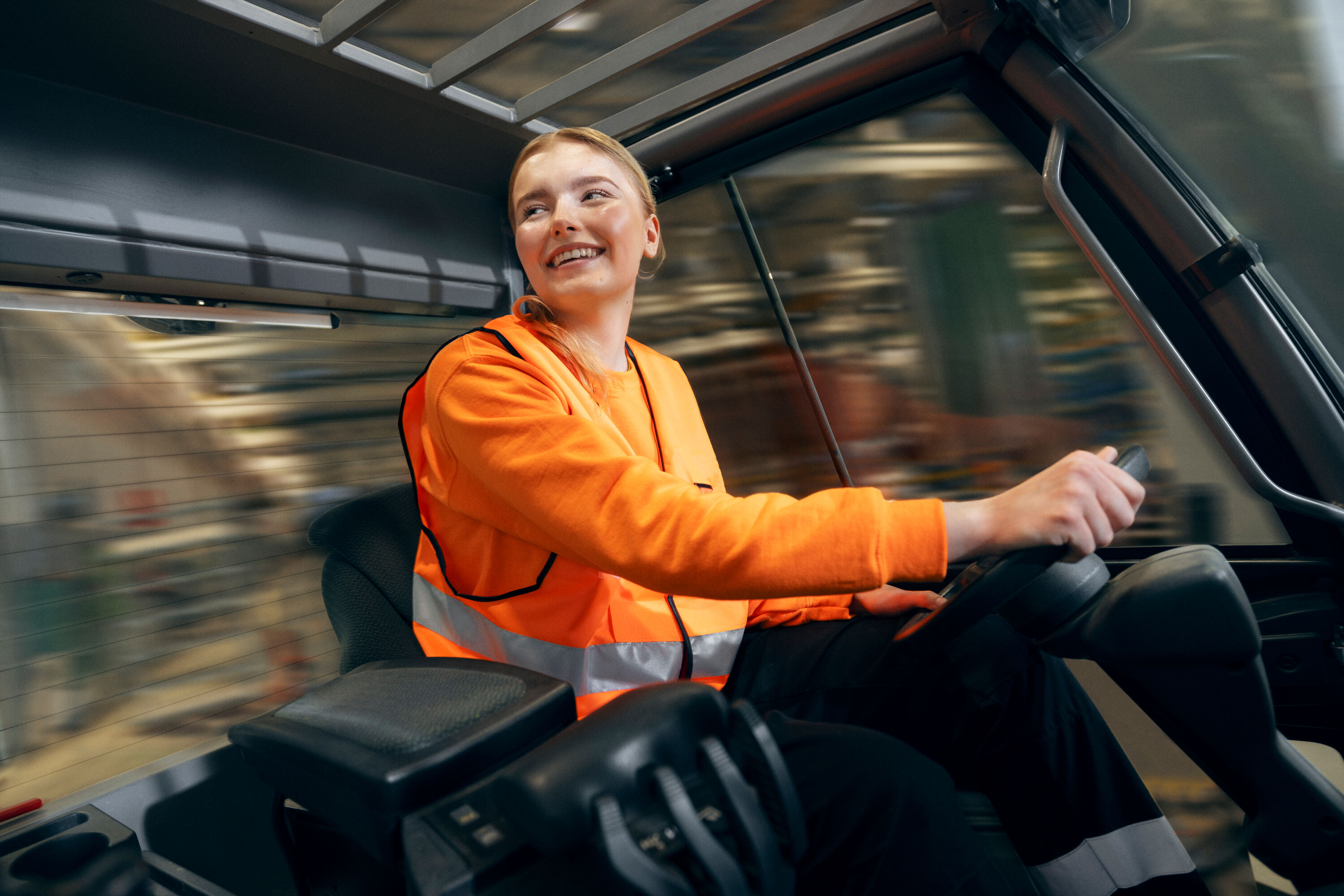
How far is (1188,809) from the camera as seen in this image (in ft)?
4.92

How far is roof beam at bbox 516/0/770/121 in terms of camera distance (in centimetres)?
168

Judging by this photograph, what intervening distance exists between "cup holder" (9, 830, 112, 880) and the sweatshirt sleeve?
3.63 ft

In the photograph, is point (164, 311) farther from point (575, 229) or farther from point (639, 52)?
point (639, 52)

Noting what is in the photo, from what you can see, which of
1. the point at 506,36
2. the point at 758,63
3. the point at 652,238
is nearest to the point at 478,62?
the point at 506,36

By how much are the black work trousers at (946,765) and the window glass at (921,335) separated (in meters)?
0.65

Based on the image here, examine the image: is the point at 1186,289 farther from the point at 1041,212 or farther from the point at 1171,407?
the point at 1041,212

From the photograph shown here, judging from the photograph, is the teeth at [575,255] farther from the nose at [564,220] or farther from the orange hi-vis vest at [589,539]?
the orange hi-vis vest at [589,539]

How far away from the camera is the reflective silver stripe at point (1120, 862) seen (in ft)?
3.50

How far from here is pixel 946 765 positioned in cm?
130

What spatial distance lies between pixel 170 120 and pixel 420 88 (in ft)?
1.90

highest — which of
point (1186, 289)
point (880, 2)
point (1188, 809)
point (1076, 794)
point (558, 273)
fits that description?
point (880, 2)

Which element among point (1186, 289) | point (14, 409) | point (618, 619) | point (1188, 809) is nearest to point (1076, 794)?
point (1188, 809)

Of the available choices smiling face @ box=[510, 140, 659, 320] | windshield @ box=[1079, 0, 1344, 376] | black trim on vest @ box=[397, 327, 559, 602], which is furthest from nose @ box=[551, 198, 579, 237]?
windshield @ box=[1079, 0, 1344, 376]

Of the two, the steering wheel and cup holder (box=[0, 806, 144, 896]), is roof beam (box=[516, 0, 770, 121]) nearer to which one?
the steering wheel
